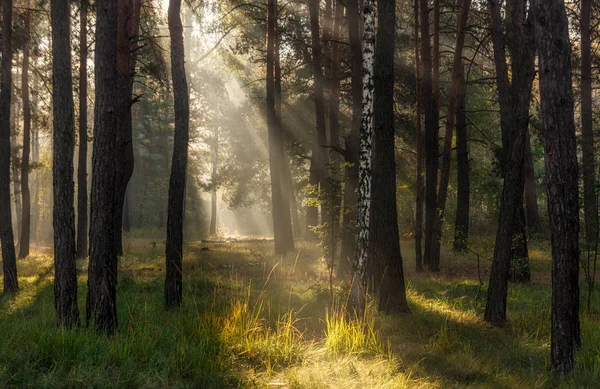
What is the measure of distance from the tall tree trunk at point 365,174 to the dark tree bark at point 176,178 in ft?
10.8

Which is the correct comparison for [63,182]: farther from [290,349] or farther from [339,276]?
[339,276]

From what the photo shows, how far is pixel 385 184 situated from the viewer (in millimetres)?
8711

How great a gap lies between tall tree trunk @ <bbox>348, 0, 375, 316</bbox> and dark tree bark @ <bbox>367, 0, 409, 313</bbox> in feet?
3.86

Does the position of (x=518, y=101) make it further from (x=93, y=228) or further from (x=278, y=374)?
(x=93, y=228)

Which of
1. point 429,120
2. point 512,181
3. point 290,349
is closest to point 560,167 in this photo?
point 512,181

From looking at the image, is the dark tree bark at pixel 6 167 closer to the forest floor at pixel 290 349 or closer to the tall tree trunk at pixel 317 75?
the forest floor at pixel 290 349

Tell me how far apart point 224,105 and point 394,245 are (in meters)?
25.5

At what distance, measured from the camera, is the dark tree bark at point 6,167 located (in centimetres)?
1137

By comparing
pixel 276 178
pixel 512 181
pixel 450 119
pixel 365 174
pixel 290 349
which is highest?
pixel 450 119

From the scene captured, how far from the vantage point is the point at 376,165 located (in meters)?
8.75

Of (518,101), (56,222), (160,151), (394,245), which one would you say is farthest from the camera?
(160,151)

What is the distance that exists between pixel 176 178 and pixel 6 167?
6522mm

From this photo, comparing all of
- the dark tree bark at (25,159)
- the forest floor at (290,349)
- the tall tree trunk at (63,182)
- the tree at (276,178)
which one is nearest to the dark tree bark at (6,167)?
the forest floor at (290,349)

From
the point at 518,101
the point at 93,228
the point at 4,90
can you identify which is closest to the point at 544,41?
the point at 518,101
